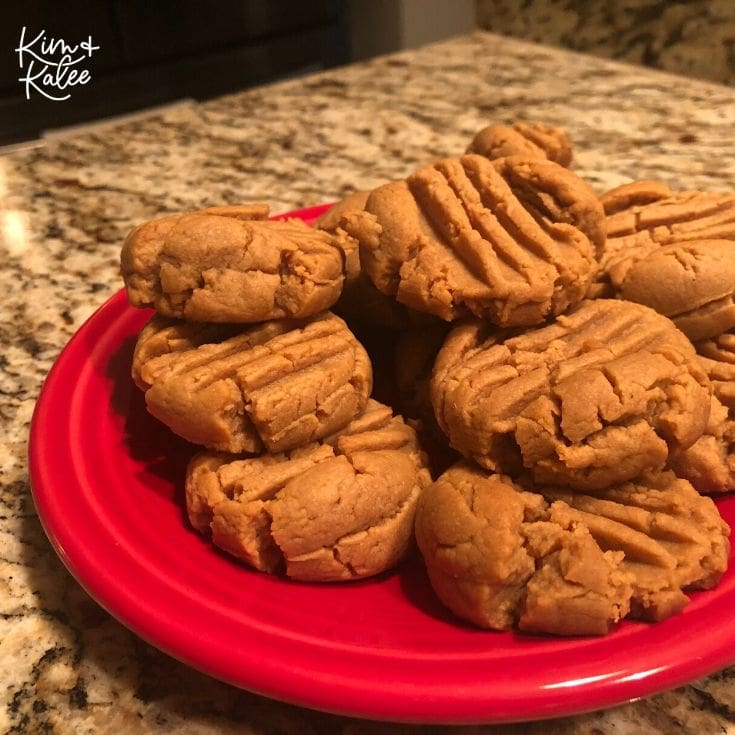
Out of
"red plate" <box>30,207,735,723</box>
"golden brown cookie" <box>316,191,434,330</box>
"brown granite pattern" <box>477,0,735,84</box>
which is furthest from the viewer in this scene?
"brown granite pattern" <box>477,0,735,84</box>

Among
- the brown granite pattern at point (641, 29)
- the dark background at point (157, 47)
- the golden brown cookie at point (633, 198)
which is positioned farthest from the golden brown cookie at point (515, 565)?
the dark background at point (157, 47)

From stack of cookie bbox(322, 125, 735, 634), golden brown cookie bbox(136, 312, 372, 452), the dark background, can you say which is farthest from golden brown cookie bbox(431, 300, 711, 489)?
the dark background

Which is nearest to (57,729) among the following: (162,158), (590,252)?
(590,252)

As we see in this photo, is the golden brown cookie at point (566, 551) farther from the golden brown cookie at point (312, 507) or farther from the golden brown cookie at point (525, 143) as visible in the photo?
the golden brown cookie at point (525, 143)

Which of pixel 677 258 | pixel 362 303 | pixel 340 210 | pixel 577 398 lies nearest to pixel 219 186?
pixel 340 210

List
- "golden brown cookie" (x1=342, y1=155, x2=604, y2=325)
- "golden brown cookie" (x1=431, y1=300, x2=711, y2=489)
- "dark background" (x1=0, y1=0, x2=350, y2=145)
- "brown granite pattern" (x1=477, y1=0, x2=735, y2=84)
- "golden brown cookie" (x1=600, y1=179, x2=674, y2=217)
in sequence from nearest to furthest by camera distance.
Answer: "golden brown cookie" (x1=431, y1=300, x2=711, y2=489) < "golden brown cookie" (x1=342, y1=155, x2=604, y2=325) < "golden brown cookie" (x1=600, y1=179, x2=674, y2=217) < "brown granite pattern" (x1=477, y1=0, x2=735, y2=84) < "dark background" (x1=0, y1=0, x2=350, y2=145)

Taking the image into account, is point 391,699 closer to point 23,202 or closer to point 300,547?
point 300,547

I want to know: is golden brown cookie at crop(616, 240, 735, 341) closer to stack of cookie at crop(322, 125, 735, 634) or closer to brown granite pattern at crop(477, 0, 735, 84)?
stack of cookie at crop(322, 125, 735, 634)
